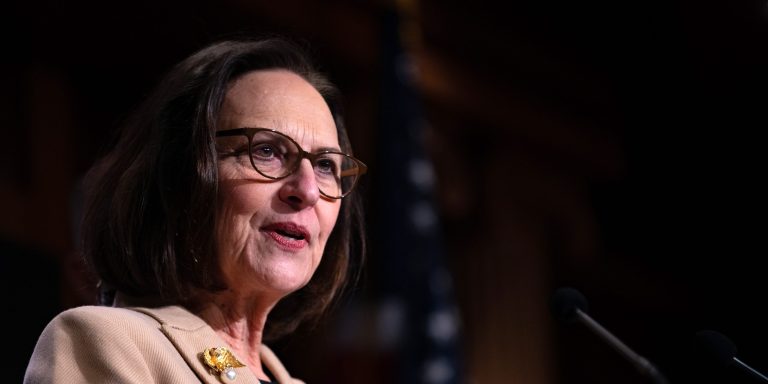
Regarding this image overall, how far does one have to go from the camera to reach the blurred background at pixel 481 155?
4023 mm

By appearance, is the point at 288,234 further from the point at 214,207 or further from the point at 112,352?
the point at 112,352

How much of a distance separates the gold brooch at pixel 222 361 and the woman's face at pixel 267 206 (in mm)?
156

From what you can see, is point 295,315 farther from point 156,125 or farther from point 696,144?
point 696,144

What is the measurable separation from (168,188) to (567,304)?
0.74m

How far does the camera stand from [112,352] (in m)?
1.55

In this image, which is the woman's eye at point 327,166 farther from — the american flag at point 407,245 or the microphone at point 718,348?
the american flag at point 407,245

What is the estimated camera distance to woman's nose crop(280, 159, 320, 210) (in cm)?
184

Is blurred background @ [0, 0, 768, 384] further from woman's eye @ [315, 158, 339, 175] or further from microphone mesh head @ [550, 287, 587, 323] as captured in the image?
microphone mesh head @ [550, 287, 587, 323]

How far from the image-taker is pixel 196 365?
1680 millimetres

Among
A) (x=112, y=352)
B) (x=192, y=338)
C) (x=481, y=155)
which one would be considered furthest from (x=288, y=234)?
(x=481, y=155)

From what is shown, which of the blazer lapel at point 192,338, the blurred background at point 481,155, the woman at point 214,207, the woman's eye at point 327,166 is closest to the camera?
the blazer lapel at point 192,338

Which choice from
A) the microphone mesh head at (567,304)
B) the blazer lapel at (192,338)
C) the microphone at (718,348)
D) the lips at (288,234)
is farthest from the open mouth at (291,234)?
the microphone at (718,348)

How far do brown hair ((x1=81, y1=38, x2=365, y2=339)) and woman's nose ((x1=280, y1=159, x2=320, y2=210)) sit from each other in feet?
0.44

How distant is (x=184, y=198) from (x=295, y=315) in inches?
19.4
